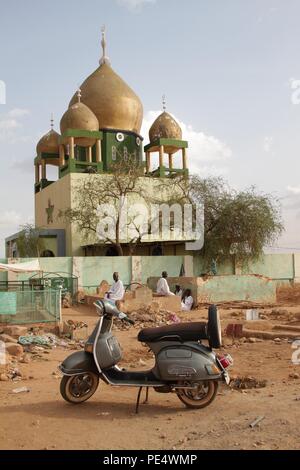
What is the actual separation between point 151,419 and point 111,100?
32.6 m

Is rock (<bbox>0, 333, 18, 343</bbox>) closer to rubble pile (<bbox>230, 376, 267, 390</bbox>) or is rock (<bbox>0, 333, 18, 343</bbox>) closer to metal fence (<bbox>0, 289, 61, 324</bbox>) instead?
metal fence (<bbox>0, 289, 61, 324</bbox>)

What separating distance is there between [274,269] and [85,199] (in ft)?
36.4

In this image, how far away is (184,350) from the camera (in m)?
5.66

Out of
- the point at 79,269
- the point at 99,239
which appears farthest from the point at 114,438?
the point at 99,239

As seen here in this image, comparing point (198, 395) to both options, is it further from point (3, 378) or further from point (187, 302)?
point (187, 302)

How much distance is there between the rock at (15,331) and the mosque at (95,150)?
1764cm

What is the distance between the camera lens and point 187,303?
1795 centimetres

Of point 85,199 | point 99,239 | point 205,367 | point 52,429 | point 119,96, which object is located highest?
point 119,96

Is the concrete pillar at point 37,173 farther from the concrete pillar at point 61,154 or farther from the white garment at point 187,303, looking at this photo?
the white garment at point 187,303

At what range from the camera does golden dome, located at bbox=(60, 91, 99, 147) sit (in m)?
32.5

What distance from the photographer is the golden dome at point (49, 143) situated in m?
38.0

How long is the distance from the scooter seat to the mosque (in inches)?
909

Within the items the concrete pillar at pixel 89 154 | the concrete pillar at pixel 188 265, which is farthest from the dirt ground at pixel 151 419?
the concrete pillar at pixel 89 154
